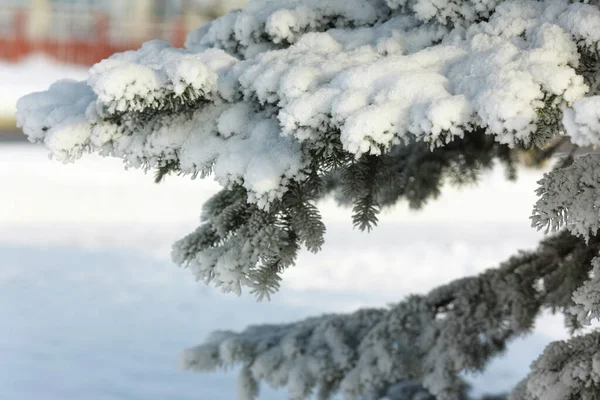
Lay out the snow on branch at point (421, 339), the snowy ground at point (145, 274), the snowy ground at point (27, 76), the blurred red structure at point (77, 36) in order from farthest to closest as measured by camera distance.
→ the blurred red structure at point (77, 36) < the snowy ground at point (27, 76) < the snowy ground at point (145, 274) < the snow on branch at point (421, 339)

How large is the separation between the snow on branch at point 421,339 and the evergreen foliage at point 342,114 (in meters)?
0.02

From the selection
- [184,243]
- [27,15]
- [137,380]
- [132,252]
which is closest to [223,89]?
[184,243]

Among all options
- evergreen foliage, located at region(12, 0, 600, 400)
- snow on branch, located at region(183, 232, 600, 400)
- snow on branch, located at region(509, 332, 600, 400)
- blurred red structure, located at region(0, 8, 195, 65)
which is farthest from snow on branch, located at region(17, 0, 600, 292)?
blurred red structure, located at region(0, 8, 195, 65)

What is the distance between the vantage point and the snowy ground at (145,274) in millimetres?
4234

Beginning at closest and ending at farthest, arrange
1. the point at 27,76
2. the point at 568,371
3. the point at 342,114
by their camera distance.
A: the point at 342,114
the point at 568,371
the point at 27,76

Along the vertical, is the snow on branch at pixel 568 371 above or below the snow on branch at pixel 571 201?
below

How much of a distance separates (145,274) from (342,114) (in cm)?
572

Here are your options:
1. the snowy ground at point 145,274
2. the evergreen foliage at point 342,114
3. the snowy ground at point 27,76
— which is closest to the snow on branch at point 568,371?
the evergreen foliage at point 342,114

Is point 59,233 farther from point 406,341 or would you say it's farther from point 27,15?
point 27,15

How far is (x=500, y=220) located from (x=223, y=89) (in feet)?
25.4

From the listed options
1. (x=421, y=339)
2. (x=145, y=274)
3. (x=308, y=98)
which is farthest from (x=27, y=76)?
(x=308, y=98)

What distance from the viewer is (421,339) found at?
230cm

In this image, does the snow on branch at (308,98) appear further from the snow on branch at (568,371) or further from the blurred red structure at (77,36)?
the blurred red structure at (77,36)

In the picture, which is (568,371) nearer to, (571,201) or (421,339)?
(571,201)
